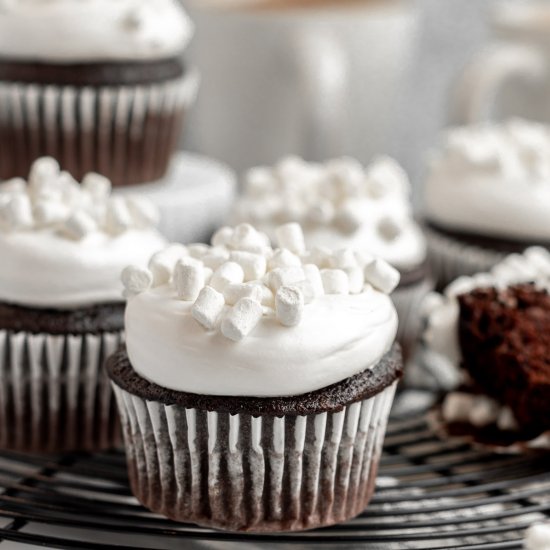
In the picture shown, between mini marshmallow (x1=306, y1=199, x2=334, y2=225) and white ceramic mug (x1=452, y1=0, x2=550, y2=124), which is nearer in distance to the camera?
mini marshmallow (x1=306, y1=199, x2=334, y2=225)

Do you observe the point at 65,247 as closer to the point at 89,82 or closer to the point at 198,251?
the point at 198,251

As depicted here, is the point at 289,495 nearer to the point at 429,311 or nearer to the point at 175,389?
the point at 175,389

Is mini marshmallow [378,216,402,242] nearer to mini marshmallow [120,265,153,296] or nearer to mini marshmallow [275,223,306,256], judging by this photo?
mini marshmallow [275,223,306,256]

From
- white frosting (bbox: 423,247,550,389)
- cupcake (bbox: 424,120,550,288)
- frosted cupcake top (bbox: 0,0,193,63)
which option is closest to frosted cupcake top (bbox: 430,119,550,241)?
cupcake (bbox: 424,120,550,288)

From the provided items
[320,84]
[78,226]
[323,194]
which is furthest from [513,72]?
[78,226]

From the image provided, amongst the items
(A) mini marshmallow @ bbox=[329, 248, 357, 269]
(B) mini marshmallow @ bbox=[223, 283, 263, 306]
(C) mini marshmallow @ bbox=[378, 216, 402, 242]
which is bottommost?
(C) mini marshmallow @ bbox=[378, 216, 402, 242]

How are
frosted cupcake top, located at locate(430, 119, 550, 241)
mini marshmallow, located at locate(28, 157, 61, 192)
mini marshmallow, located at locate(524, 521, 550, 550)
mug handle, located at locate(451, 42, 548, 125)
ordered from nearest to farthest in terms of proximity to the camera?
mini marshmallow, located at locate(524, 521, 550, 550), mini marshmallow, located at locate(28, 157, 61, 192), frosted cupcake top, located at locate(430, 119, 550, 241), mug handle, located at locate(451, 42, 548, 125)

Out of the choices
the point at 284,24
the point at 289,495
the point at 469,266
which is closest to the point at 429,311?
the point at 469,266
